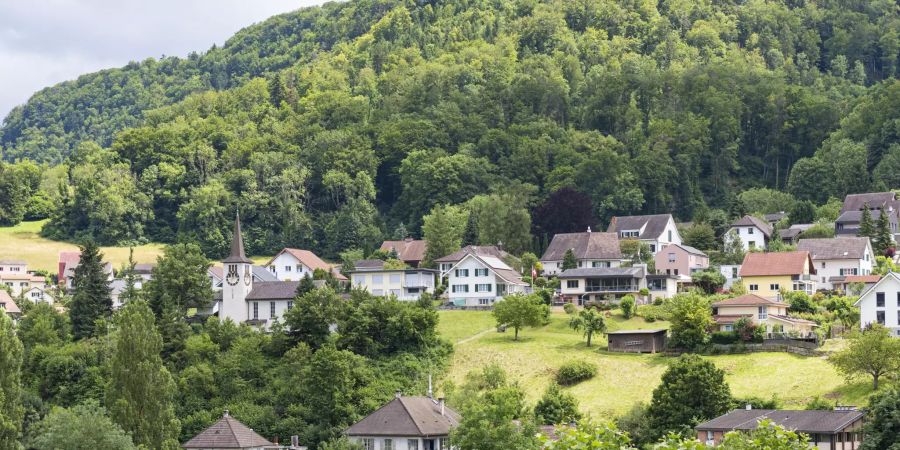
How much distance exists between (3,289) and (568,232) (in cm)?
4017

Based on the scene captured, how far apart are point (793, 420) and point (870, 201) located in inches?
2001

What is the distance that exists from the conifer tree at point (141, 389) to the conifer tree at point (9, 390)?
4260 mm

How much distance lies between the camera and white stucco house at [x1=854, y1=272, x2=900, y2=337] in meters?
70.9

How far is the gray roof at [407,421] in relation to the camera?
194 ft

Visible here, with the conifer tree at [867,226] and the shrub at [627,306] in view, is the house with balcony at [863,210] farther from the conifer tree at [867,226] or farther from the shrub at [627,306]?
the shrub at [627,306]

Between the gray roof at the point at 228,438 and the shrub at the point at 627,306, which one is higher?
the shrub at the point at 627,306

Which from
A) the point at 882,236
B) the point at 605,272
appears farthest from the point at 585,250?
the point at 882,236

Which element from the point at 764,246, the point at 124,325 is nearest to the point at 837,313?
the point at 764,246

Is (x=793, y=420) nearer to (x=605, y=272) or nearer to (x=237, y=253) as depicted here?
(x=605, y=272)

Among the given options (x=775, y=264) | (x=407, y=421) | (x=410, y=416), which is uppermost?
(x=775, y=264)

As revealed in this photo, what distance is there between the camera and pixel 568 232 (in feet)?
336

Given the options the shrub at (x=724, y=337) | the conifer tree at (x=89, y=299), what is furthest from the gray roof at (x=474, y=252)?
the conifer tree at (x=89, y=299)

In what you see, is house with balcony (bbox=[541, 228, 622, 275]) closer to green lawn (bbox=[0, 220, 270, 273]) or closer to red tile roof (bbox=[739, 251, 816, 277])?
red tile roof (bbox=[739, 251, 816, 277])

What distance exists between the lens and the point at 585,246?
3684 inches
